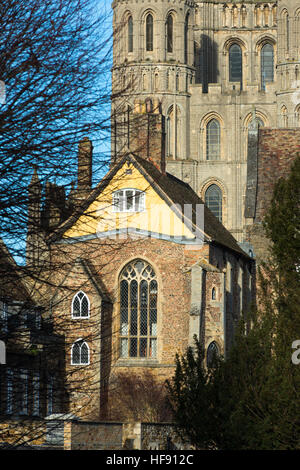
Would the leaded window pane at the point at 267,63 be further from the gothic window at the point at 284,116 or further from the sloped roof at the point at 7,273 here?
the sloped roof at the point at 7,273

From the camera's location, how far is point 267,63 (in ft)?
349

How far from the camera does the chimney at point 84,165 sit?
14.8 m

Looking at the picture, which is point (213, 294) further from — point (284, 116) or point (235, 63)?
point (235, 63)

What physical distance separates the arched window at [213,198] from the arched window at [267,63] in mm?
16957

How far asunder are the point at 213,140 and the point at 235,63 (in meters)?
14.3

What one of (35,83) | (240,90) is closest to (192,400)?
(35,83)

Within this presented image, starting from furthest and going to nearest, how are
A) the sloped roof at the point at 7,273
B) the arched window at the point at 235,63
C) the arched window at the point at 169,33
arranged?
the arched window at the point at 235,63
the arched window at the point at 169,33
the sloped roof at the point at 7,273

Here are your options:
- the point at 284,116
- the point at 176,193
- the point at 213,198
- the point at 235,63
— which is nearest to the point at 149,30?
the point at 284,116

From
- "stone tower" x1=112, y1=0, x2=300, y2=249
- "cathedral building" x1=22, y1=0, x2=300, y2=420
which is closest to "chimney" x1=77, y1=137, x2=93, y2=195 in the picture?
"cathedral building" x1=22, y1=0, x2=300, y2=420

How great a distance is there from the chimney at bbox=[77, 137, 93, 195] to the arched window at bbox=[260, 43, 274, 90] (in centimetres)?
9163

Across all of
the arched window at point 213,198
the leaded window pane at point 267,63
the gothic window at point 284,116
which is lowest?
the arched window at point 213,198

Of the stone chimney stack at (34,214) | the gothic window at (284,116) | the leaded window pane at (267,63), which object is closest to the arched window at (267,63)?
the leaded window pane at (267,63)

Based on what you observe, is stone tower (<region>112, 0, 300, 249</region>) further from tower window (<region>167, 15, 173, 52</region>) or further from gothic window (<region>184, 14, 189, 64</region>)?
gothic window (<region>184, 14, 189, 64</region>)

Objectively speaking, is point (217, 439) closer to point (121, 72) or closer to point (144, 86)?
A: point (121, 72)
